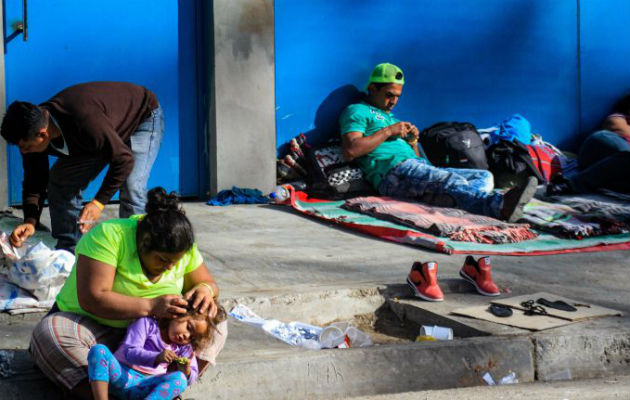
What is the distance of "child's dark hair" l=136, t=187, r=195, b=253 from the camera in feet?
A: 9.91

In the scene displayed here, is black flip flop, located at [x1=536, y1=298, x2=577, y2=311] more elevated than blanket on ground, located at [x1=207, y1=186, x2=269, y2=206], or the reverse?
black flip flop, located at [x1=536, y1=298, x2=577, y2=311]

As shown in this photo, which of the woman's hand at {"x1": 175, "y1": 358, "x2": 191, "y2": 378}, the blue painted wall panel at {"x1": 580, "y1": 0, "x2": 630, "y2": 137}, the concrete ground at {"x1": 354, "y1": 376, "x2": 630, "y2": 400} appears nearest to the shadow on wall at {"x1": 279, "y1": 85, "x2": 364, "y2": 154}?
the blue painted wall panel at {"x1": 580, "y1": 0, "x2": 630, "y2": 137}

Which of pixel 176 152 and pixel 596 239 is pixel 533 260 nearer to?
pixel 596 239

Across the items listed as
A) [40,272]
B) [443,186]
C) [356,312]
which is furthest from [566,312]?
[443,186]

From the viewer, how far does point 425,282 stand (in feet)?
15.1

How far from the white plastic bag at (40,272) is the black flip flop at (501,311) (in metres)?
2.23

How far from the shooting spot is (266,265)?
536 centimetres

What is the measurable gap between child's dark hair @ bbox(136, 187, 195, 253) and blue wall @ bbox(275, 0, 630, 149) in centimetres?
512

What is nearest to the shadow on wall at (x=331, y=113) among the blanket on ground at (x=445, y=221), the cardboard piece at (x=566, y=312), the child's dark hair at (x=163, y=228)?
the blanket on ground at (x=445, y=221)

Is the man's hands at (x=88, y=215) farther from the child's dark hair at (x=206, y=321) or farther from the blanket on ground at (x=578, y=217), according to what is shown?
the blanket on ground at (x=578, y=217)

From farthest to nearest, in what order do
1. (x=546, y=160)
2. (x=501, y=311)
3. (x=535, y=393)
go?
1. (x=546, y=160)
2. (x=501, y=311)
3. (x=535, y=393)

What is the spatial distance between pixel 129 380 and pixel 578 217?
5.12 meters

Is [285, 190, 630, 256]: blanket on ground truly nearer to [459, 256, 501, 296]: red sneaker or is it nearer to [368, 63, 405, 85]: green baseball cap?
[459, 256, 501, 296]: red sneaker

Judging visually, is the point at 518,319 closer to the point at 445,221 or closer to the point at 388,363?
the point at 388,363
